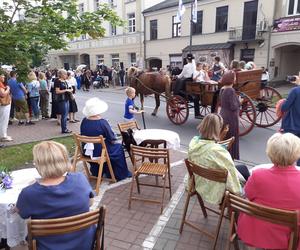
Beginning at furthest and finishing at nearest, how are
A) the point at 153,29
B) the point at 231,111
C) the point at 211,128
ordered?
1. the point at 153,29
2. the point at 231,111
3. the point at 211,128

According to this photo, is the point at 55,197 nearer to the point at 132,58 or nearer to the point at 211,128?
the point at 211,128

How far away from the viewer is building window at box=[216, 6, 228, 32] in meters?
24.3

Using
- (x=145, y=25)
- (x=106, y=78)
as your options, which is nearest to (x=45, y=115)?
(x=106, y=78)

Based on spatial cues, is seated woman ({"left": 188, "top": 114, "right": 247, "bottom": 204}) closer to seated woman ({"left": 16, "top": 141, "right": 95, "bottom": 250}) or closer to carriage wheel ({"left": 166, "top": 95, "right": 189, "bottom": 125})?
seated woman ({"left": 16, "top": 141, "right": 95, "bottom": 250})

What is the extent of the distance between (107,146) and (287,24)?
66.2 ft

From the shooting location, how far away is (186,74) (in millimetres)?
9219

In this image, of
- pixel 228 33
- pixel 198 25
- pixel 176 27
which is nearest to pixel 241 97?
pixel 228 33

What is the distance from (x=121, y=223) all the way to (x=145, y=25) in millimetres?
28879

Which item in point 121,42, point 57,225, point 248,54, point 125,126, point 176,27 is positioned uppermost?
point 176,27

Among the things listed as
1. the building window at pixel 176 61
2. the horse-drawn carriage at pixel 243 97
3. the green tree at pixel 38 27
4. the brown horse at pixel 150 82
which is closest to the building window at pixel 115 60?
the building window at pixel 176 61

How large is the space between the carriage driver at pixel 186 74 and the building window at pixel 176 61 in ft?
62.0

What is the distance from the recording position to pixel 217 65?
457 inches

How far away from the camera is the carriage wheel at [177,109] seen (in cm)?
961

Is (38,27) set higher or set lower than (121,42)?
lower
